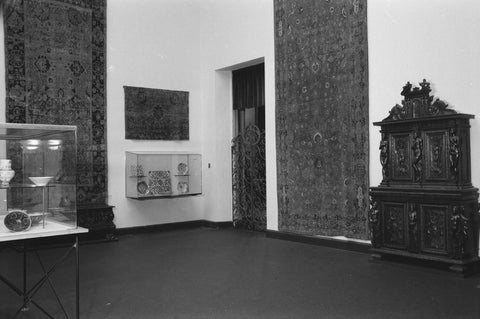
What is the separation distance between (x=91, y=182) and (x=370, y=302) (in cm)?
506

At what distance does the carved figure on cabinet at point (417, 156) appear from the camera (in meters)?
5.26

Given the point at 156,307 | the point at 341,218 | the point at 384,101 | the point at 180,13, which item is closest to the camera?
the point at 156,307

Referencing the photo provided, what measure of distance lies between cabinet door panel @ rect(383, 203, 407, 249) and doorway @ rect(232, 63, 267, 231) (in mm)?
2994

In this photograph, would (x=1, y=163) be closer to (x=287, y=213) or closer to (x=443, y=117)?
(x=443, y=117)

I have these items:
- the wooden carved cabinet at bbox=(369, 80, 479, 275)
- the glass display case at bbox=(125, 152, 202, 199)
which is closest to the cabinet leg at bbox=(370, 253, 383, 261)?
the wooden carved cabinet at bbox=(369, 80, 479, 275)

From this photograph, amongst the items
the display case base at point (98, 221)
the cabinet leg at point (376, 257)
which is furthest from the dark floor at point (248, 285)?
the display case base at point (98, 221)

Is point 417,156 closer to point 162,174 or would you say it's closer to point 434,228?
point 434,228

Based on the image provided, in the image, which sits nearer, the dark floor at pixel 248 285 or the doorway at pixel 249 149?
the dark floor at pixel 248 285

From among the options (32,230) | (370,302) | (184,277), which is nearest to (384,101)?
(370,302)

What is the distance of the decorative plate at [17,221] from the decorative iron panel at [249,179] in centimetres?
530

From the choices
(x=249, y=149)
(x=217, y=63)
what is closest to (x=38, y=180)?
(x=249, y=149)

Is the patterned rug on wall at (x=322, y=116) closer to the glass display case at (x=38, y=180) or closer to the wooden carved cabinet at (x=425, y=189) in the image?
the wooden carved cabinet at (x=425, y=189)

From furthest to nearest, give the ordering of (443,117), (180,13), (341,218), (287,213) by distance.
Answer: (180,13), (287,213), (341,218), (443,117)

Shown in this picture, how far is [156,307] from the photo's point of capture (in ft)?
13.1
